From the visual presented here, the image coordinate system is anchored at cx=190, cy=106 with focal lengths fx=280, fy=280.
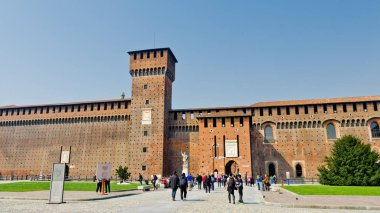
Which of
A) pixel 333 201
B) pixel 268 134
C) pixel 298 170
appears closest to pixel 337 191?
pixel 333 201

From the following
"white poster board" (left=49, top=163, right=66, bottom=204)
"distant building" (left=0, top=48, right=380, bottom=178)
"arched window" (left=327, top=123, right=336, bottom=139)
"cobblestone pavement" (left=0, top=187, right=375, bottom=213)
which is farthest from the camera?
"arched window" (left=327, top=123, right=336, bottom=139)

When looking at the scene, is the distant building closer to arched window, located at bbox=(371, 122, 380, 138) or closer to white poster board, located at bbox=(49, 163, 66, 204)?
arched window, located at bbox=(371, 122, 380, 138)

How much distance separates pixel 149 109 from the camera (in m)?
34.3

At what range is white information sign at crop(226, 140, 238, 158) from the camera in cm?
3092

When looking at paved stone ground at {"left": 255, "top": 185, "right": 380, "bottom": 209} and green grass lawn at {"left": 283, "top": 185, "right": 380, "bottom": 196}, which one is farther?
green grass lawn at {"left": 283, "top": 185, "right": 380, "bottom": 196}

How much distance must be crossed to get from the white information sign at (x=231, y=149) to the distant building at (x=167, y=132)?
111 millimetres

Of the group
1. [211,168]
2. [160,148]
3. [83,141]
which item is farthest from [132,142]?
[211,168]

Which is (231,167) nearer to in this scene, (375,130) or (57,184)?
(375,130)

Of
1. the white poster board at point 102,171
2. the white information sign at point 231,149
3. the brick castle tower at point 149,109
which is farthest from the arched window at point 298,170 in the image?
the white poster board at point 102,171

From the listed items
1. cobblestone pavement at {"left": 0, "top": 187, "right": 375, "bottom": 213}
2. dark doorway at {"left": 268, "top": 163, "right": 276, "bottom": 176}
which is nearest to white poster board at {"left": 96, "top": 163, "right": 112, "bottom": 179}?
cobblestone pavement at {"left": 0, "top": 187, "right": 375, "bottom": 213}

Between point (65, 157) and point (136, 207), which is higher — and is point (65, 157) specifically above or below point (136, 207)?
above

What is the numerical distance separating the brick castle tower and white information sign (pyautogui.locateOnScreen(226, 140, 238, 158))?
7491 mm

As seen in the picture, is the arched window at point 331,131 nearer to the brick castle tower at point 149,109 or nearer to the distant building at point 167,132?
the distant building at point 167,132

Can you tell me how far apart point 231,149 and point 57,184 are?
23.1 metres
